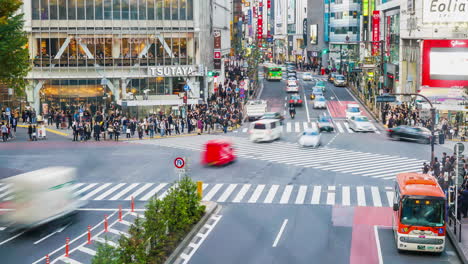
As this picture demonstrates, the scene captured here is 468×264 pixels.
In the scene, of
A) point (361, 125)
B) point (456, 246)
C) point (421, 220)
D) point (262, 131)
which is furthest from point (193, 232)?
point (361, 125)

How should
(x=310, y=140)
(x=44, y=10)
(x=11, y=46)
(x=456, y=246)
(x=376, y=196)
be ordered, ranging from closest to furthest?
(x=456, y=246) < (x=376, y=196) < (x=11, y=46) < (x=310, y=140) < (x=44, y=10)

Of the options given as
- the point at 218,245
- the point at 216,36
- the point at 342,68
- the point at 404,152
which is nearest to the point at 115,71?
the point at 216,36

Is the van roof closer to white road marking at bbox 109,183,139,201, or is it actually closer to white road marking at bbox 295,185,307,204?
white road marking at bbox 295,185,307,204

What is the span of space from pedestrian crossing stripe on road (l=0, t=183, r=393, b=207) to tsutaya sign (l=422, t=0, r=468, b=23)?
30854 mm

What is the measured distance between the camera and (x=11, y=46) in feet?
128

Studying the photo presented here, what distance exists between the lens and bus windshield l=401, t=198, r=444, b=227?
21953 millimetres

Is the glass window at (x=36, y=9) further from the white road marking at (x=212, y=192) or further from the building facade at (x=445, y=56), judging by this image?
the white road marking at (x=212, y=192)

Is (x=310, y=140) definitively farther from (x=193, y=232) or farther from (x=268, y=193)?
(x=193, y=232)

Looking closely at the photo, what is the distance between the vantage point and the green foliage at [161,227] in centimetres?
1867

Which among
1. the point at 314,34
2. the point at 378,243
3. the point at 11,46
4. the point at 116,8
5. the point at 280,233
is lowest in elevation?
the point at 378,243

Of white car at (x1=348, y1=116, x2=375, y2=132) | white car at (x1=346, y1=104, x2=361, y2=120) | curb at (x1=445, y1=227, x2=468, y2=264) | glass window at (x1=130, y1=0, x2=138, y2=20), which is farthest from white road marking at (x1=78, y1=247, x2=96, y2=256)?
glass window at (x1=130, y1=0, x2=138, y2=20)

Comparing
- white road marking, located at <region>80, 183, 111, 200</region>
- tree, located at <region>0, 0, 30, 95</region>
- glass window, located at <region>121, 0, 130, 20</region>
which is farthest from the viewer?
glass window, located at <region>121, 0, 130, 20</region>

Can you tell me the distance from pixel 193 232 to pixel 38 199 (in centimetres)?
600

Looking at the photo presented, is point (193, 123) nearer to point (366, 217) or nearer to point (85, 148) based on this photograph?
point (85, 148)
